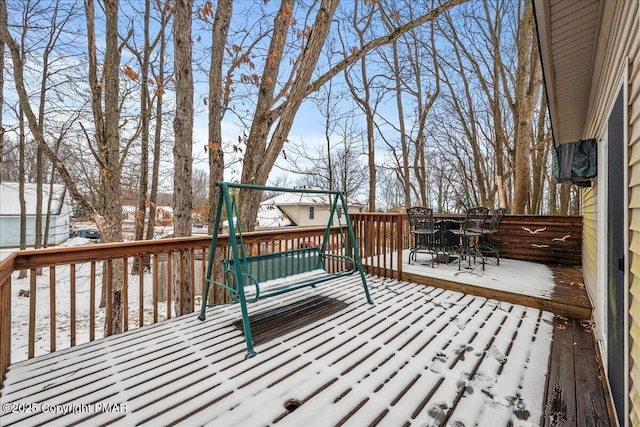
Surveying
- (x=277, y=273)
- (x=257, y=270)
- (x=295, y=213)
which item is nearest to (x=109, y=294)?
(x=257, y=270)

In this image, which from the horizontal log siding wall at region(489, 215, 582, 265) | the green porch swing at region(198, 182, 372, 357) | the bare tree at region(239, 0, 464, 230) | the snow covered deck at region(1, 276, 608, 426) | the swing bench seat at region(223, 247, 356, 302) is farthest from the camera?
the horizontal log siding wall at region(489, 215, 582, 265)

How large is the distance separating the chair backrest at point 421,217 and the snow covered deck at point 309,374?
1.96 meters

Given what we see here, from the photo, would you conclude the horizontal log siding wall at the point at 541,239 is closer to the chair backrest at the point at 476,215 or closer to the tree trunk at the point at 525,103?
the chair backrest at the point at 476,215

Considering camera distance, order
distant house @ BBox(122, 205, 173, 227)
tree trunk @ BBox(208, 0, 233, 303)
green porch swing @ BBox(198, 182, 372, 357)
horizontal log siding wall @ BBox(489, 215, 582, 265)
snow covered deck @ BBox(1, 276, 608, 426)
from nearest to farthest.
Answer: snow covered deck @ BBox(1, 276, 608, 426), green porch swing @ BBox(198, 182, 372, 357), horizontal log siding wall @ BBox(489, 215, 582, 265), tree trunk @ BBox(208, 0, 233, 303), distant house @ BBox(122, 205, 173, 227)

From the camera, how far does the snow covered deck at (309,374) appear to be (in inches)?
62.1

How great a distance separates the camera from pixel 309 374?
76.3 inches

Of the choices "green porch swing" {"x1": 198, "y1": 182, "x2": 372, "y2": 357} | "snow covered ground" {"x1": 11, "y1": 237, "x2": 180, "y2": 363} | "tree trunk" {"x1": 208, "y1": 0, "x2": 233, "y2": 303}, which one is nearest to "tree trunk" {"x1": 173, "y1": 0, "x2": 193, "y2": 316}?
"tree trunk" {"x1": 208, "y1": 0, "x2": 233, "y2": 303}

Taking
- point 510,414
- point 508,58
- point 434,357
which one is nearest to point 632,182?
point 510,414

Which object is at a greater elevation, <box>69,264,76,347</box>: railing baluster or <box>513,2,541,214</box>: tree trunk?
<box>513,2,541,214</box>: tree trunk

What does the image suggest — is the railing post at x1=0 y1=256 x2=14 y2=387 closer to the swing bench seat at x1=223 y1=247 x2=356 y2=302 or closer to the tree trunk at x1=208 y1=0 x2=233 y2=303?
the swing bench seat at x1=223 y1=247 x2=356 y2=302

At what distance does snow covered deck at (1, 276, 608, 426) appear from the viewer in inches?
62.1

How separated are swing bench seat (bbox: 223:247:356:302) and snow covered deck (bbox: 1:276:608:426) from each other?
34 cm

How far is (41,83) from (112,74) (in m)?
5.63

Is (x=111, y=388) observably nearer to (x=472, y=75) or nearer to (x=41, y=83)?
(x=41, y=83)
